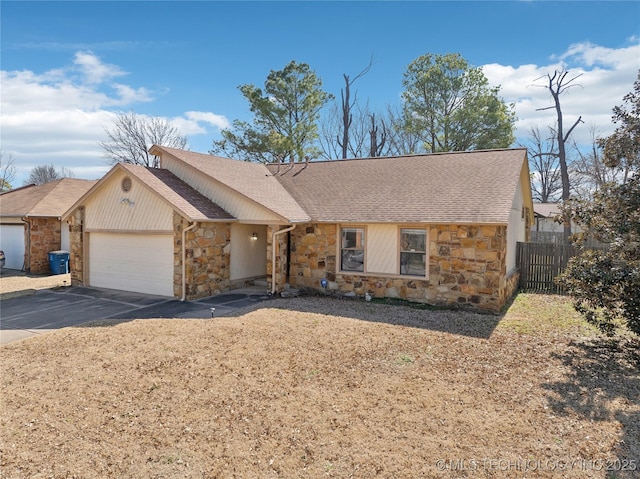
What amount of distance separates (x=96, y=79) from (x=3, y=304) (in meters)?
11.7

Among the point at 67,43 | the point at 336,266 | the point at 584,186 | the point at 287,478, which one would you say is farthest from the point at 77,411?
the point at 584,186

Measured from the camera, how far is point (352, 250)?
41.1 ft

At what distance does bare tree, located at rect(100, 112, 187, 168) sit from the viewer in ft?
106

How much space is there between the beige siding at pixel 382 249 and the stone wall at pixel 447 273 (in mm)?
Answer: 245

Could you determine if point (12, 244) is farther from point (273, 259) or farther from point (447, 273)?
point (447, 273)

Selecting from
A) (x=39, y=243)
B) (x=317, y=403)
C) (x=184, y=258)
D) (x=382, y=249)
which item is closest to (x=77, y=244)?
(x=184, y=258)

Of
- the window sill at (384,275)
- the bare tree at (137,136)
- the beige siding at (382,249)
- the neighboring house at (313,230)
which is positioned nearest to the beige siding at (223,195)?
the neighboring house at (313,230)

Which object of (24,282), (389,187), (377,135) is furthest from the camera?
(377,135)

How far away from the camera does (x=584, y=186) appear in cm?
3703

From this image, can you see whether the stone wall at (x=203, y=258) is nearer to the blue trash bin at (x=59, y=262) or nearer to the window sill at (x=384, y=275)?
the window sill at (x=384, y=275)

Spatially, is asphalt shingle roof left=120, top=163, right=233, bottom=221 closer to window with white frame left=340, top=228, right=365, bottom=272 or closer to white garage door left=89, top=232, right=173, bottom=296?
white garage door left=89, top=232, right=173, bottom=296

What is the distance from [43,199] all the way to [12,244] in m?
2.70

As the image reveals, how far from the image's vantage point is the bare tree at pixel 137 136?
3234cm

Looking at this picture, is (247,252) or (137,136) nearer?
(247,252)
